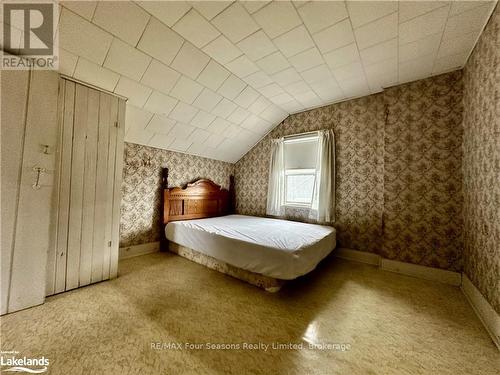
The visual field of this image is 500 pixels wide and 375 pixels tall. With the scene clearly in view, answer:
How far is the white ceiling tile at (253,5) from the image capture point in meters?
1.77

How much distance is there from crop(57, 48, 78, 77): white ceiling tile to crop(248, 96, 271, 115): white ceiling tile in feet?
7.92

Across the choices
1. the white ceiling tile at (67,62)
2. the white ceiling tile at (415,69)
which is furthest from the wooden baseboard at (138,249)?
the white ceiling tile at (415,69)

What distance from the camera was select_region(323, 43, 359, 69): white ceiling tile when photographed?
2.29 metres

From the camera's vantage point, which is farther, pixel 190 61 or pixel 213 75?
pixel 213 75

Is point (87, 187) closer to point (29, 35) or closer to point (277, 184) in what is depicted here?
point (29, 35)

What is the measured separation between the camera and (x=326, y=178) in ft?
11.8

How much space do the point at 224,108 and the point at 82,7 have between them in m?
1.97

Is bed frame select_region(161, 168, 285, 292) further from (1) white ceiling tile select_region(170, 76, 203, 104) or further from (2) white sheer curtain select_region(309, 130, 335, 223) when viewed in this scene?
(2) white sheer curtain select_region(309, 130, 335, 223)

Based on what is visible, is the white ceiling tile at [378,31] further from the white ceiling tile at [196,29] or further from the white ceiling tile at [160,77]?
the white ceiling tile at [160,77]

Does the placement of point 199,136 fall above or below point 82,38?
below

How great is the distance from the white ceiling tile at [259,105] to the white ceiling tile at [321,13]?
5.13ft

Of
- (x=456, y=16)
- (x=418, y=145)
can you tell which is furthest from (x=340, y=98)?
(x=456, y=16)

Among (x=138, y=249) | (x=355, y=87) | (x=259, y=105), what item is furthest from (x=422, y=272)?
(x=138, y=249)

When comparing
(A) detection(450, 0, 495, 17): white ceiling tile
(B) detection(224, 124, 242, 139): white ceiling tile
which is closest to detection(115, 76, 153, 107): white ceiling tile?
(B) detection(224, 124, 242, 139): white ceiling tile
